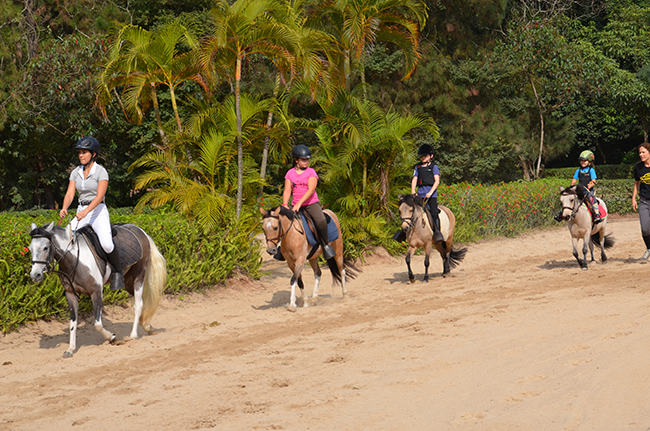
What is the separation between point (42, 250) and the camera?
6629mm

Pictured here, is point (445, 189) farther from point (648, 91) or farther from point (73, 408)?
point (648, 91)

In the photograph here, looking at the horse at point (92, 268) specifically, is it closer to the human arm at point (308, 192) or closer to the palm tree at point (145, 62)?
the human arm at point (308, 192)

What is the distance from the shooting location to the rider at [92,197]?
736 centimetres

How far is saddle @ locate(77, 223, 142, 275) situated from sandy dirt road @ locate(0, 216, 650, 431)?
106 centimetres

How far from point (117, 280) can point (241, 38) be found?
239 inches

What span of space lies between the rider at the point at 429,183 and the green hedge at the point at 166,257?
11.1ft

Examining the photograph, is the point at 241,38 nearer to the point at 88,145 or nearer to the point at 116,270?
the point at 88,145

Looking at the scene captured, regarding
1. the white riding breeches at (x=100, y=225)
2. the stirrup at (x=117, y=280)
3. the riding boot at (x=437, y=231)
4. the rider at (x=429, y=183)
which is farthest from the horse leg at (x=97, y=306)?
the riding boot at (x=437, y=231)

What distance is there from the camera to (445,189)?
17219 millimetres

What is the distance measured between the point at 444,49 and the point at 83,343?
2352cm

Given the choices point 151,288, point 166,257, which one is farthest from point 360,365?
point 166,257

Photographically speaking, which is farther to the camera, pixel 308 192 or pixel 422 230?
pixel 422 230

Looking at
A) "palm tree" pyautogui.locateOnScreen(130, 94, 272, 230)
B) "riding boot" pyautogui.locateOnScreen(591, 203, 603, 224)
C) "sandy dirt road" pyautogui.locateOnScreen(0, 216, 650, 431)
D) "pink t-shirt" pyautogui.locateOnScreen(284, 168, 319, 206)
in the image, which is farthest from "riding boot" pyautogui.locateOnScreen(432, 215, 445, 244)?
"palm tree" pyautogui.locateOnScreen(130, 94, 272, 230)

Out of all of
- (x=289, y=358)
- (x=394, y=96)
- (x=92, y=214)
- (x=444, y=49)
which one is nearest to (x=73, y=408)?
(x=289, y=358)
